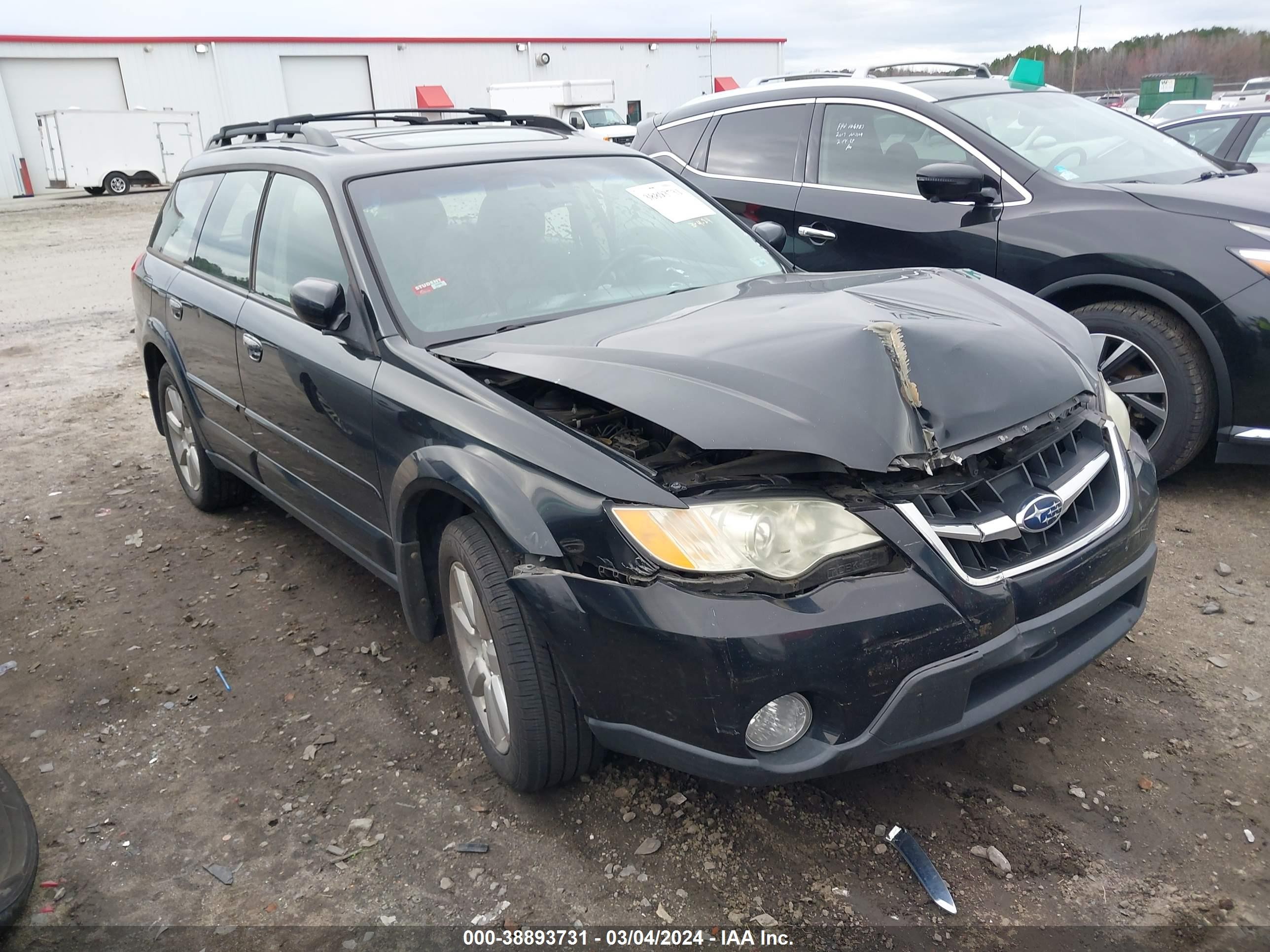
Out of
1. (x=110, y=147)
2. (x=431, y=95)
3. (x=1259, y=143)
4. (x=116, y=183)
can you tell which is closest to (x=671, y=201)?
(x=1259, y=143)

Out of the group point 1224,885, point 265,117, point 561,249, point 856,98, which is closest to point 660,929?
point 1224,885

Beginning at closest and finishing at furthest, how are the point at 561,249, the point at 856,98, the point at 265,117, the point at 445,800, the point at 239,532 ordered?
1. the point at 445,800
2. the point at 561,249
3. the point at 239,532
4. the point at 856,98
5. the point at 265,117

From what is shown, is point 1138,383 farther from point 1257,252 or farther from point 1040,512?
point 1040,512

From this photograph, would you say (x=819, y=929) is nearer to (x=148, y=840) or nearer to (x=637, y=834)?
(x=637, y=834)

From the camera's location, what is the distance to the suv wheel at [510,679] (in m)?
2.38

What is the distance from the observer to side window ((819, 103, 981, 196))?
486 cm

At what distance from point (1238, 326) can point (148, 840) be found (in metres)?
4.33

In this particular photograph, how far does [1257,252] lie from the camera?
3896 mm

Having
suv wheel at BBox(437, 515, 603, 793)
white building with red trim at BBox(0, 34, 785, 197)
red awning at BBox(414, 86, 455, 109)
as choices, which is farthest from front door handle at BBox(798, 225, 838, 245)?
red awning at BBox(414, 86, 455, 109)

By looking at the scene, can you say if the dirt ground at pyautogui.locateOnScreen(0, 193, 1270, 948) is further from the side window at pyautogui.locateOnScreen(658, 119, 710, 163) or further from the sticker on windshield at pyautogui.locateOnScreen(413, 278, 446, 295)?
the side window at pyautogui.locateOnScreen(658, 119, 710, 163)

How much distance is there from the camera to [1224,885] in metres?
2.21

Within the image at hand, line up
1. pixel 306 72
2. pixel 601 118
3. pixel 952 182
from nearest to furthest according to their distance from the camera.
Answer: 1. pixel 952 182
2. pixel 601 118
3. pixel 306 72

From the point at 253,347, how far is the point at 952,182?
3147 mm

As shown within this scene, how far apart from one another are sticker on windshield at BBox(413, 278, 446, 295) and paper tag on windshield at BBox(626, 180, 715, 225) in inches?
37.9
